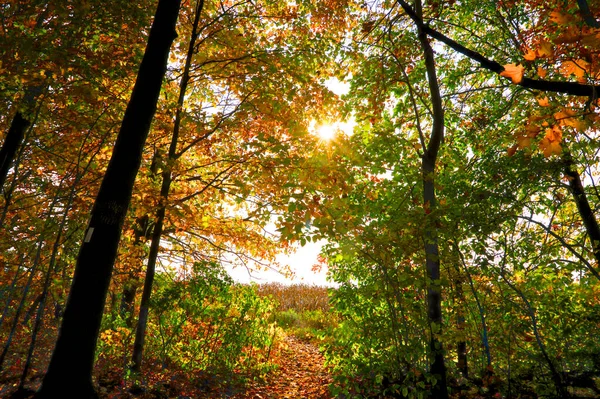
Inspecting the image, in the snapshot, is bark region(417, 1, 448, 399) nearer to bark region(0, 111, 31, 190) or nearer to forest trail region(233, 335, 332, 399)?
forest trail region(233, 335, 332, 399)

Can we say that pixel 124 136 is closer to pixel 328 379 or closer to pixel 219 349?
pixel 219 349

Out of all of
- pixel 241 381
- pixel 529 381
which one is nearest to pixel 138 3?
pixel 241 381

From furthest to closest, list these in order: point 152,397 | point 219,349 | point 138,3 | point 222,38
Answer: point 219,349, point 222,38, point 138,3, point 152,397

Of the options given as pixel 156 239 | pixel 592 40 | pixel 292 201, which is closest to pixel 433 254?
pixel 292 201

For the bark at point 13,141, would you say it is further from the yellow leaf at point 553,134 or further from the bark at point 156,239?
the yellow leaf at point 553,134

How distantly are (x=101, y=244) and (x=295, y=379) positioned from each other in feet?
20.0

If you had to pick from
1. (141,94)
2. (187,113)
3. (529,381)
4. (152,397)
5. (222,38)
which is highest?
(222,38)

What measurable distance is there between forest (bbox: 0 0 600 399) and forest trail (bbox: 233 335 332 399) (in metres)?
0.09

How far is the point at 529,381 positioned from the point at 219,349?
17.7 feet

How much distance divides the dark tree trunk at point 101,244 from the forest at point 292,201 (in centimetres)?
2

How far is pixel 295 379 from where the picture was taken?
7.85 m

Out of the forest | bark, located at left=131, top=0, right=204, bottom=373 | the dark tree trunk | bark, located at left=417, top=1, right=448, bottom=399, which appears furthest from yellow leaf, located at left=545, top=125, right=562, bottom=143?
bark, located at left=131, top=0, right=204, bottom=373

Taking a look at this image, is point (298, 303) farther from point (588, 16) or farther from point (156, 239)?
point (588, 16)

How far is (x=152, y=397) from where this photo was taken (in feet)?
16.1
